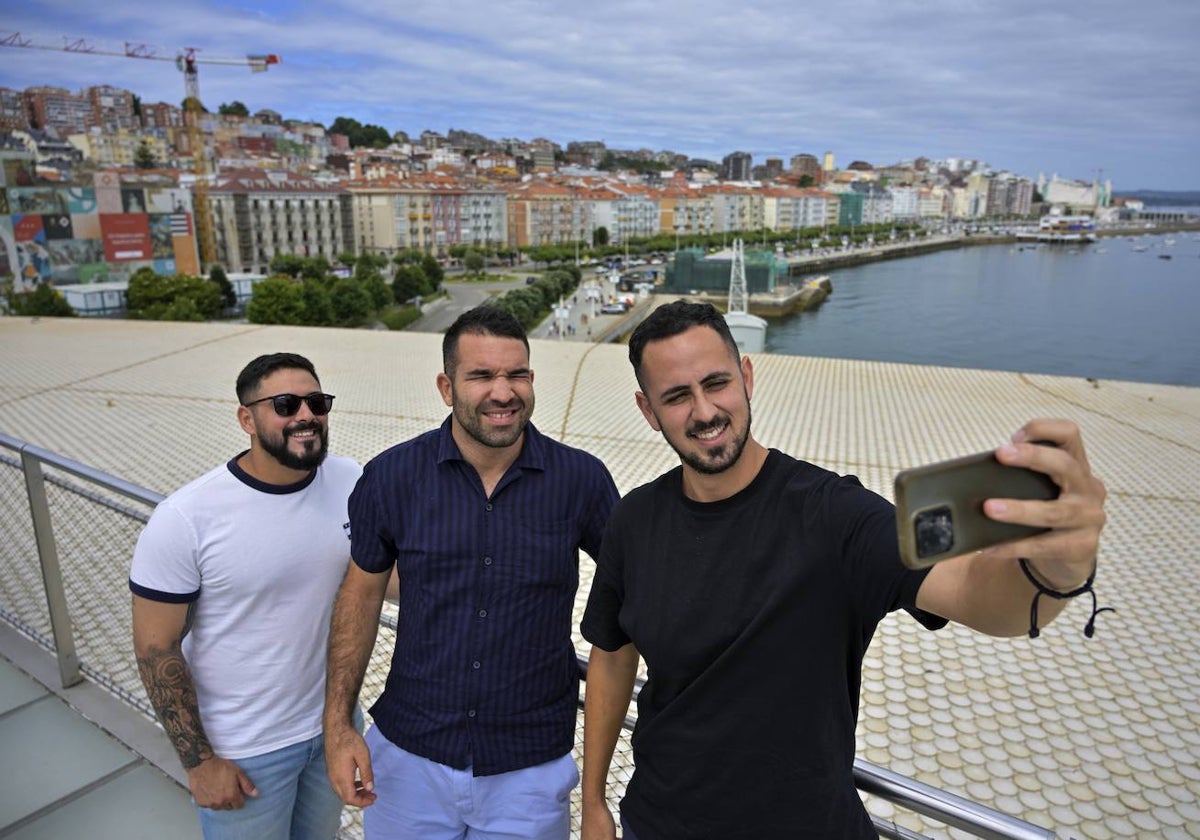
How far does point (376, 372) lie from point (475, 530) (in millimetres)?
8957

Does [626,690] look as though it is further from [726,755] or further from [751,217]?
[751,217]

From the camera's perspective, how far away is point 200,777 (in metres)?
1.14

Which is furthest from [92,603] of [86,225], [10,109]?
[10,109]

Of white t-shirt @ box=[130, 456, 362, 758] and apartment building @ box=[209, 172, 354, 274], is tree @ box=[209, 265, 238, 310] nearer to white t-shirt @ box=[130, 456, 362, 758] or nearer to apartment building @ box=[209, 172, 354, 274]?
apartment building @ box=[209, 172, 354, 274]

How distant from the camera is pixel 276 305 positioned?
22.5 metres

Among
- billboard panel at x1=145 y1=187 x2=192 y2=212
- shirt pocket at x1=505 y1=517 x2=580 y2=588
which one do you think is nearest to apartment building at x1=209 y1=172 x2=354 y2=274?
billboard panel at x1=145 y1=187 x2=192 y2=212

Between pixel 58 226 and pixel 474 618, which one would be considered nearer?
pixel 474 618

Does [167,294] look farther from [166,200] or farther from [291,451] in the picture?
[291,451]

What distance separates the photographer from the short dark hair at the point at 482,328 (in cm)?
114

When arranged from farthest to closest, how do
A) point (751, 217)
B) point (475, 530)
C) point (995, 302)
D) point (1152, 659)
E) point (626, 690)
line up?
1. point (751, 217)
2. point (995, 302)
3. point (1152, 659)
4. point (475, 530)
5. point (626, 690)

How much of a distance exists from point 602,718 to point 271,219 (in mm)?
45997

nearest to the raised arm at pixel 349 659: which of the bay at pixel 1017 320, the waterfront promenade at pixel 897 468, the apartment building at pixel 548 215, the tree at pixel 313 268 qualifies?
the waterfront promenade at pixel 897 468

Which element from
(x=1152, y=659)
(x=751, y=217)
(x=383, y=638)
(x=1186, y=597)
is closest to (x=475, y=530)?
(x=383, y=638)

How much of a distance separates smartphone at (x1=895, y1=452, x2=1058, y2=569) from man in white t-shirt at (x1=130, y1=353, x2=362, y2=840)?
923 mm
